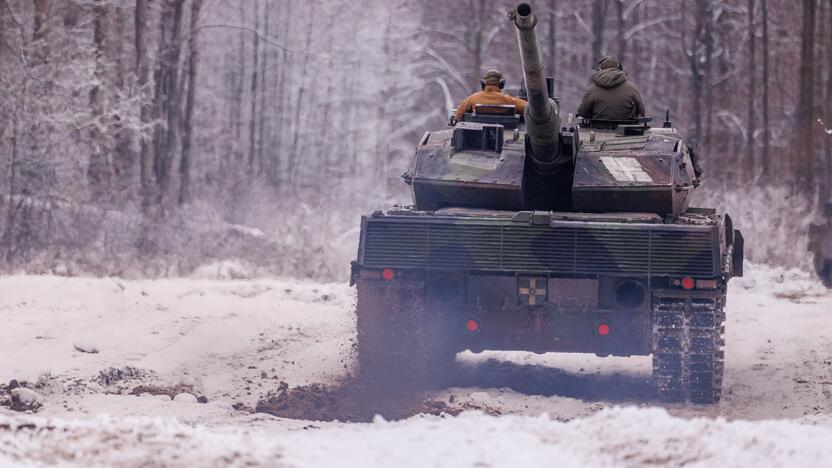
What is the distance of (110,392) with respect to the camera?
1011 cm

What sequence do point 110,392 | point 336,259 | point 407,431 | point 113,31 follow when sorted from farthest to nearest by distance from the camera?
point 113,31
point 336,259
point 110,392
point 407,431

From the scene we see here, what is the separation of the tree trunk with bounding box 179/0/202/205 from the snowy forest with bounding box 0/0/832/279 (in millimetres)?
21

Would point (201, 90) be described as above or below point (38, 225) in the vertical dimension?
above

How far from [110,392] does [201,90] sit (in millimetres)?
11950

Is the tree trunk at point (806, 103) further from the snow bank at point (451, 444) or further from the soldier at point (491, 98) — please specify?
the snow bank at point (451, 444)

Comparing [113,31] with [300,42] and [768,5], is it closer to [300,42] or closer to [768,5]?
[300,42]

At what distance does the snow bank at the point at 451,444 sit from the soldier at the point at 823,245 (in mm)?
12397

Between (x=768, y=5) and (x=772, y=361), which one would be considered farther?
(x=768, y=5)

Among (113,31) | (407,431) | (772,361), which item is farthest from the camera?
(113,31)

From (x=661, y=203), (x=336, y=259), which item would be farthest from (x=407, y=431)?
(x=336, y=259)

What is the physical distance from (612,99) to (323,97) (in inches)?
385

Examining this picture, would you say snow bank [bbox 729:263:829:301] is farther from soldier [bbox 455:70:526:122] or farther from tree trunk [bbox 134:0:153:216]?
tree trunk [bbox 134:0:153:216]

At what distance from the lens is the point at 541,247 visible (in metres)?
10.5

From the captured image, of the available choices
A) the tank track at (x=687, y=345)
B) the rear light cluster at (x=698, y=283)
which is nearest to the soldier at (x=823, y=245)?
the tank track at (x=687, y=345)
